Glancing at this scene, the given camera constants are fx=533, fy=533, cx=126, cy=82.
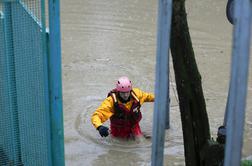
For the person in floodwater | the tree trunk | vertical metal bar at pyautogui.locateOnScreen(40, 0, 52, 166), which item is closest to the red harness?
the person in floodwater

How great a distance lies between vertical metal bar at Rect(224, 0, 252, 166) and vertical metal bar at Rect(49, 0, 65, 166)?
192 centimetres

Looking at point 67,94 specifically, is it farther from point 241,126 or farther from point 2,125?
point 241,126

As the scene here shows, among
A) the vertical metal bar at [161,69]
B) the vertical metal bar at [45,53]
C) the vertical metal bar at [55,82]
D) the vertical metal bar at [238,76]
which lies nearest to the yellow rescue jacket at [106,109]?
the vertical metal bar at [55,82]

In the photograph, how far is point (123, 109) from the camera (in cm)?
655

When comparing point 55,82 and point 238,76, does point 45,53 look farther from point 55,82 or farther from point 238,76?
point 238,76

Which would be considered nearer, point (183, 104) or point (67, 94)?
point (183, 104)

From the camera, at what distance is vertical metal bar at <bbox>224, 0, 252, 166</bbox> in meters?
2.80

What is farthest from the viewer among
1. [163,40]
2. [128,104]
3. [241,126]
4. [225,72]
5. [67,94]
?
[225,72]

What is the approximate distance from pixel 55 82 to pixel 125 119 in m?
2.24

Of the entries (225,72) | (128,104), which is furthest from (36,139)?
(225,72)

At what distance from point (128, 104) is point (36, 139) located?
202 centimetres

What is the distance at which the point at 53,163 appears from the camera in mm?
4855

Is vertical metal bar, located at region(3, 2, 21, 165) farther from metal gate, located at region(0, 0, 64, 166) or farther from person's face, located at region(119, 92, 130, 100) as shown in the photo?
person's face, located at region(119, 92, 130, 100)

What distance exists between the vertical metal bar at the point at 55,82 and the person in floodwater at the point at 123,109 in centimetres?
156
